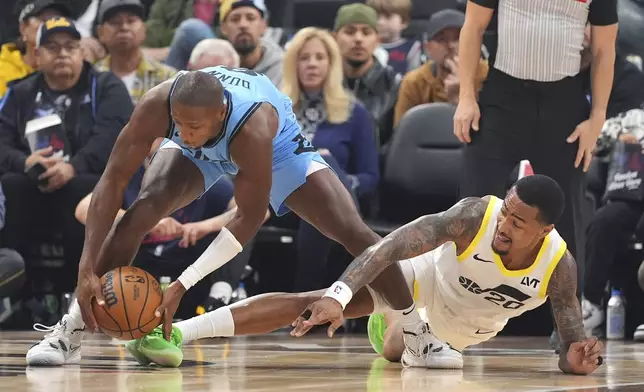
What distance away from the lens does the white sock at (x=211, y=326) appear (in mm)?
4922

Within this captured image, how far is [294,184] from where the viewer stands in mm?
5039

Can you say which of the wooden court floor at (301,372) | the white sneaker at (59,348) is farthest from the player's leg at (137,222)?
the wooden court floor at (301,372)

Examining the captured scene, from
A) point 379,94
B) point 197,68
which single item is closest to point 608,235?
point 379,94

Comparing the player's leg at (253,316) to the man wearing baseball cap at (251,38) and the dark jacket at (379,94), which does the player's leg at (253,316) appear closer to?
the man wearing baseball cap at (251,38)

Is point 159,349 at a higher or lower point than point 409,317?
higher

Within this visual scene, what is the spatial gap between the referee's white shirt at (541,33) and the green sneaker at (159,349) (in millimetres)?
2193

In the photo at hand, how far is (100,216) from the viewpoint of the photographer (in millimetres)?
4539

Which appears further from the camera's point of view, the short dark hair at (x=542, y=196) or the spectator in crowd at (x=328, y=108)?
the spectator in crowd at (x=328, y=108)

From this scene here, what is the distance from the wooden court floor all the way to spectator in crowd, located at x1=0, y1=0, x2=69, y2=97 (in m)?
2.88

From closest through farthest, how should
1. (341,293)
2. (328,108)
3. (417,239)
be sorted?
(341,293) → (417,239) → (328,108)

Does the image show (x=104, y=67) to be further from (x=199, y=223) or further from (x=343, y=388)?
(x=343, y=388)

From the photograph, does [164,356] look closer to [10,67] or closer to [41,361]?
[41,361]

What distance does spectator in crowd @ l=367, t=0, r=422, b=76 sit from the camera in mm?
9547

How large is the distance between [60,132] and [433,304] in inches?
145
